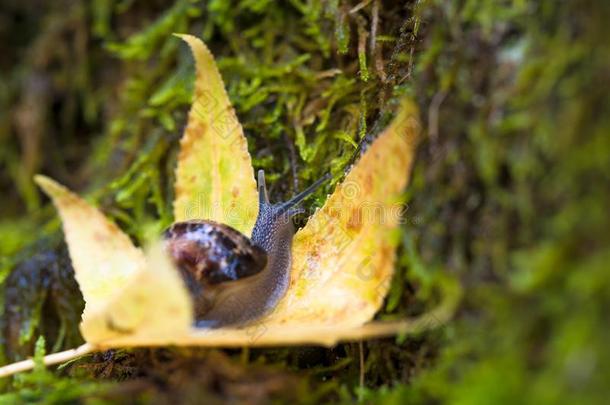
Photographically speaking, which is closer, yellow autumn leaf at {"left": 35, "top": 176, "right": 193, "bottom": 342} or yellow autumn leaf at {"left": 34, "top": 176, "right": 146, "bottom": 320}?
yellow autumn leaf at {"left": 35, "top": 176, "right": 193, "bottom": 342}

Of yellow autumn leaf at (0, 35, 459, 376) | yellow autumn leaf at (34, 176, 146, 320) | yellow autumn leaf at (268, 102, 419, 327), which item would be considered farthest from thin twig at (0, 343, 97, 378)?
yellow autumn leaf at (268, 102, 419, 327)

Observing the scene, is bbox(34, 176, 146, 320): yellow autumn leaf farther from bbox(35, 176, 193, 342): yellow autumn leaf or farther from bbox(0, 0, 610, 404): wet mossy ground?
bbox(0, 0, 610, 404): wet mossy ground

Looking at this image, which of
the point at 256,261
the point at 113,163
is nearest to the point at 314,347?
the point at 256,261

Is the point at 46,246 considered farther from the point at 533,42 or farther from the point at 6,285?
the point at 533,42

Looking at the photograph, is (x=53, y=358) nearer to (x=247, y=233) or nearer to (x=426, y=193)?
(x=247, y=233)

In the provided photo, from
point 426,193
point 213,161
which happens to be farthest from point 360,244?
point 213,161

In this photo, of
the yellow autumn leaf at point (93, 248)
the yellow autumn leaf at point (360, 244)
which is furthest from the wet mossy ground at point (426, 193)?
the yellow autumn leaf at point (93, 248)
